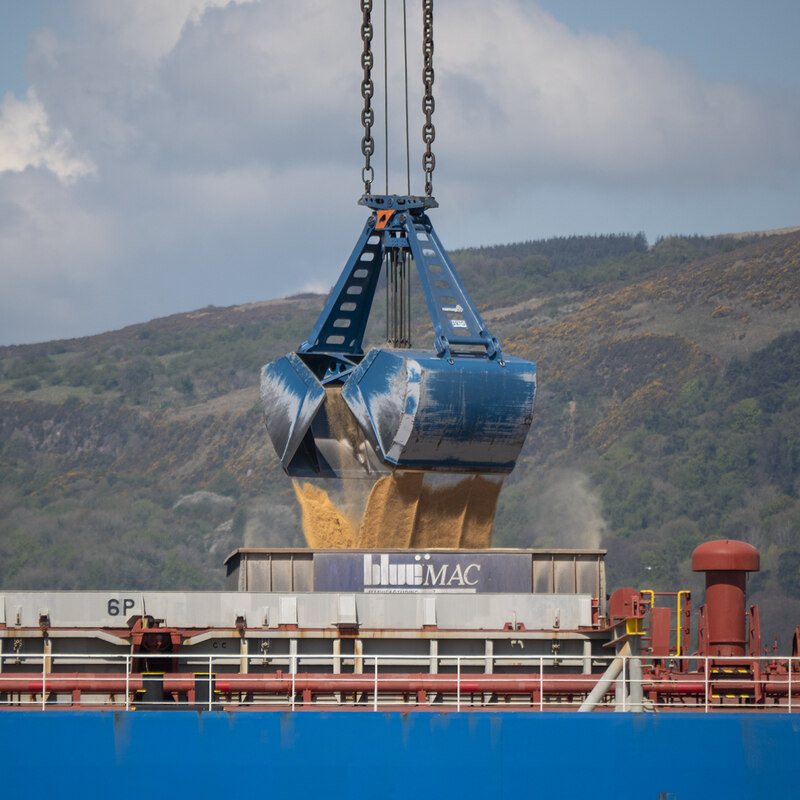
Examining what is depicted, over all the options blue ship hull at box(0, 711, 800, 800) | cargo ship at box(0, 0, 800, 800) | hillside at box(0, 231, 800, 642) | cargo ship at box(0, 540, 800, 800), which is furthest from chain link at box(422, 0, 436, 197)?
hillside at box(0, 231, 800, 642)

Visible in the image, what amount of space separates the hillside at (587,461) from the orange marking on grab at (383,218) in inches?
3323

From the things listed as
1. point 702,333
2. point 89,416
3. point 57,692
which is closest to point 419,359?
point 57,692

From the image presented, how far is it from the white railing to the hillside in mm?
89897

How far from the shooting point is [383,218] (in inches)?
1443

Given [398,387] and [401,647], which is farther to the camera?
[398,387]

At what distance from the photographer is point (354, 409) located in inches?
1375

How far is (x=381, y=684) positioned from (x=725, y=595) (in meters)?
6.48

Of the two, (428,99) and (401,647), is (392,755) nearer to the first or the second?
(401,647)

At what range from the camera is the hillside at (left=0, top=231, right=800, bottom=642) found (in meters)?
136

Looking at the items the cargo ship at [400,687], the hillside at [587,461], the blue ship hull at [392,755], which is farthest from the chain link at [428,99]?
the hillside at [587,461]

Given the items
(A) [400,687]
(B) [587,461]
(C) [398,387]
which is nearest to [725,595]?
(A) [400,687]

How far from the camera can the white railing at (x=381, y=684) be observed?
25.5m

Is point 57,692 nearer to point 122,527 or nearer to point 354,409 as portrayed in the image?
point 354,409

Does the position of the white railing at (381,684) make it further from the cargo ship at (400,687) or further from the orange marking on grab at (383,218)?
the orange marking on grab at (383,218)
